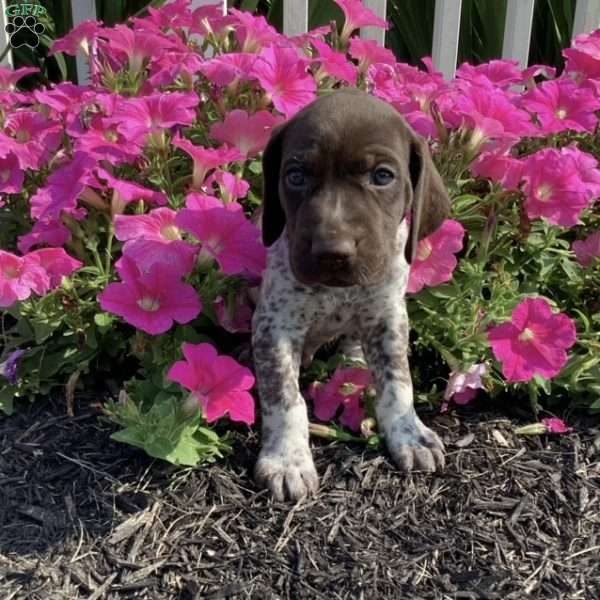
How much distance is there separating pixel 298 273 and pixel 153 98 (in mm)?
1004

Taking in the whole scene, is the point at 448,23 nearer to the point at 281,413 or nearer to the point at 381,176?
the point at 381,176

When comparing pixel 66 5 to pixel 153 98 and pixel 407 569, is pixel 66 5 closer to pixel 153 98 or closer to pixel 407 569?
pixel 153 98

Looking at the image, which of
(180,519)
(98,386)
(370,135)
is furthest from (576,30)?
(180,519)

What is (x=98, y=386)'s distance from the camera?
320 cm

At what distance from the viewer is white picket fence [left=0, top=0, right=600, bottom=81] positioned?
5367mm

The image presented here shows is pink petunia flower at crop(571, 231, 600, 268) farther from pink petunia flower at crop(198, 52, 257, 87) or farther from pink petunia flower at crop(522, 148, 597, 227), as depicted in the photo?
pink petunia flower at crop(198, 52, 257, 87)

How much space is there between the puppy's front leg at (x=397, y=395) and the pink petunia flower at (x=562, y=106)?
107 centimetres

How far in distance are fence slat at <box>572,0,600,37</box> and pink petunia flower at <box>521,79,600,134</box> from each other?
2592 mm

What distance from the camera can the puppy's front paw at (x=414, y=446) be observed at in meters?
2.82

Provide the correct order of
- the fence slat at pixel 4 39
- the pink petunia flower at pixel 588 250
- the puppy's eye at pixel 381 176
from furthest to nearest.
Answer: the fence slat at pixel 4 39, the pink petunia flower at pixel 588 250, the puppy's eye at pixel 381 176

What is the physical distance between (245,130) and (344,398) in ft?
3.59

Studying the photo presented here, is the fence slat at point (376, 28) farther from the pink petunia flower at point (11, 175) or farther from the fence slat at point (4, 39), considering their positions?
the pink petunia flower at point (11, 175)

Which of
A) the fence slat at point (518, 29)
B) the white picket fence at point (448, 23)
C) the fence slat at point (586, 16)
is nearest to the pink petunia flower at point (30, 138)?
the white picket fence at point (448, 23)

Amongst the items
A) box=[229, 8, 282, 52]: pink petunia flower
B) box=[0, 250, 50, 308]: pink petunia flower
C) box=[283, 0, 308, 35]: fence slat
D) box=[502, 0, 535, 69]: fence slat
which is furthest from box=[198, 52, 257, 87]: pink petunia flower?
box=[502, 0, 535, 69]: fence slat
